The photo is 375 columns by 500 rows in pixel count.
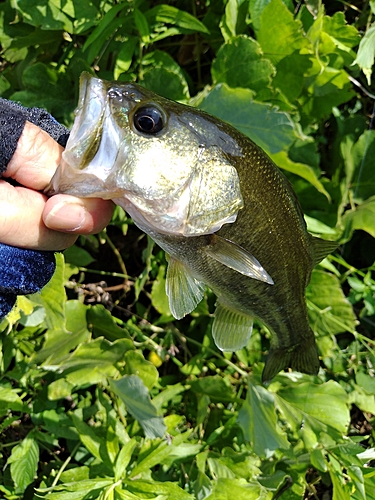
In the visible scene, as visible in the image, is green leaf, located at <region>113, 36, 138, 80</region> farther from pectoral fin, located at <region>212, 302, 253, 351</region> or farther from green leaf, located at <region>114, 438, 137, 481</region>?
green leaf, located at <region>114, 438, 137, 481</region>

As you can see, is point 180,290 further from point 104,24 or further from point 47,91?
point 47,91

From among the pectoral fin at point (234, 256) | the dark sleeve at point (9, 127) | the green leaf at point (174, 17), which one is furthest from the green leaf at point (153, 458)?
the green leaf at point (174, 17)

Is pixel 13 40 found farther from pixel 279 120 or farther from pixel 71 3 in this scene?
pixel 279 120

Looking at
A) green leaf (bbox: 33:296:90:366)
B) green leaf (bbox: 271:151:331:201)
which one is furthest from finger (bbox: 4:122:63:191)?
green leaf (bbox: 271:151:331:201)

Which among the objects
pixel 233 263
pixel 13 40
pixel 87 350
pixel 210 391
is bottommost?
pixel 210 391

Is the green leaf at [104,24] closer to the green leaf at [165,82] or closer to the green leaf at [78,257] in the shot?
the green leaf at [165,82]

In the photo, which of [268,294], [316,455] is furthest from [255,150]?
[316,455]
